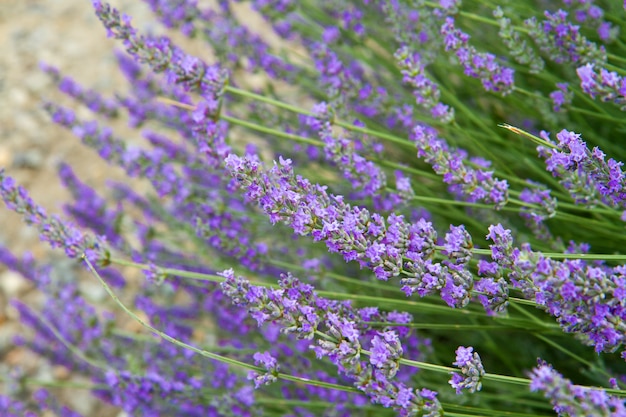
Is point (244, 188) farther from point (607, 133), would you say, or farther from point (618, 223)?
point (607, 133)

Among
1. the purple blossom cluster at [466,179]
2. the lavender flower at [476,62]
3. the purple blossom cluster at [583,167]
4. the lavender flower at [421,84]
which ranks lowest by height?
the purple blossom cluster at [583,167]

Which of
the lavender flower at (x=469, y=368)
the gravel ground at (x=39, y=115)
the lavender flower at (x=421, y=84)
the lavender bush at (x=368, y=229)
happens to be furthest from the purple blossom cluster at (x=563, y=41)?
Result: the gravel ground at (x=39, y=115)

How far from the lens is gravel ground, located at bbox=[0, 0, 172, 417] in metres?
2.99

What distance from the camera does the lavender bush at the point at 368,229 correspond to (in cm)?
117

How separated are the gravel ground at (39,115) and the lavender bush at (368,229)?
426 mm

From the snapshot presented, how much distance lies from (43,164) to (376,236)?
282cm

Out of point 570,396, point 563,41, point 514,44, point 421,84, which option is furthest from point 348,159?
point 570,396

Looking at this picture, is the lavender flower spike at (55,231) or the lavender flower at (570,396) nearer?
the lavender flower at (570,396)

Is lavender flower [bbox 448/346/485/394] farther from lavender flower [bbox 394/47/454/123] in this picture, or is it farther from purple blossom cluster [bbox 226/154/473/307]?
lavender flower [bbox 394/47/454/123]

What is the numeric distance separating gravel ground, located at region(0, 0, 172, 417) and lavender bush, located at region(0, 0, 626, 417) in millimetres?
426

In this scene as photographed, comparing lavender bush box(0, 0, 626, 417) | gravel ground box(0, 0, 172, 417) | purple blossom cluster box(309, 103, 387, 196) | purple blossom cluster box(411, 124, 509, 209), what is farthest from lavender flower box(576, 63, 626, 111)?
gravel ground box(0, 0, 172, 417)

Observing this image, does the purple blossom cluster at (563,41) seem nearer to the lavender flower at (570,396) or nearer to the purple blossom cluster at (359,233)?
the purple blossom cluster at (359,233)

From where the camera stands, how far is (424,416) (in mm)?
1174

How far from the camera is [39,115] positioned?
3.79m
